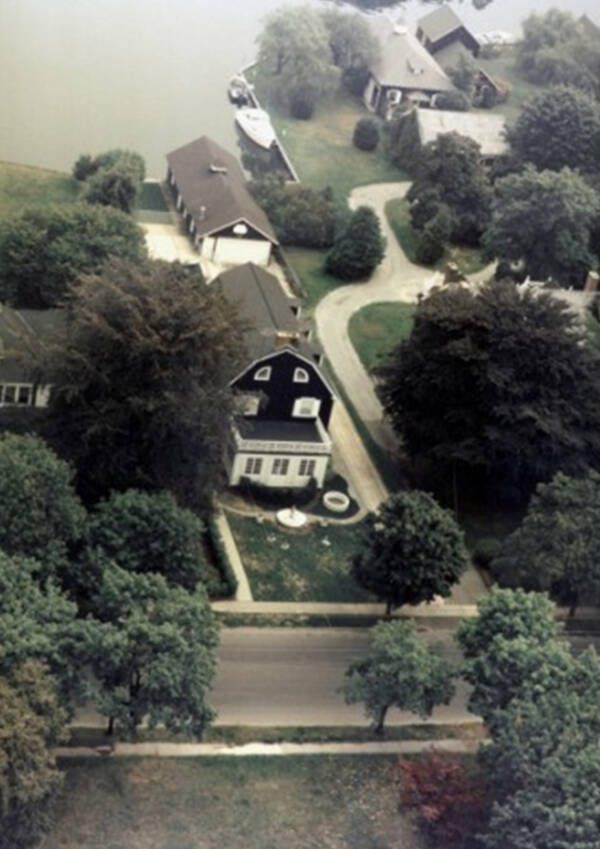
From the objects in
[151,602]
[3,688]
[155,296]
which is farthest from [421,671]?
[155,296]

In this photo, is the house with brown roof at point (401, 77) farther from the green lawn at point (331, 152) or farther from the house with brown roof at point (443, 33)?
the house with brown roof at point (443, 33)

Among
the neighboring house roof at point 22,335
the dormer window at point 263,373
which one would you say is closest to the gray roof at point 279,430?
the dormer window at point 263,373

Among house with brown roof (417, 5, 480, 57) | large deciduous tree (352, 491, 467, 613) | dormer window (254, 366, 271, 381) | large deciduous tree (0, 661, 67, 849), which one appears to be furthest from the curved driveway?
large deciduous tree (0, 661, 67, 849)

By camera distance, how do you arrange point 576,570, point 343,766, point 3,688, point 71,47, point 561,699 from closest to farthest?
point 3,688 < point 561,699 < point 343,766 < point 576,570 < point 71,47

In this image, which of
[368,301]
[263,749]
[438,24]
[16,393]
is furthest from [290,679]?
[438,24]

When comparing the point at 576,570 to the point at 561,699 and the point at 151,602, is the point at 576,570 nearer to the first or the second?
the point at 561,699

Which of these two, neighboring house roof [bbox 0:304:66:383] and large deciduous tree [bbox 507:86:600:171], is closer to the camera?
neighboring house roof [bbox 0:304:66:383]

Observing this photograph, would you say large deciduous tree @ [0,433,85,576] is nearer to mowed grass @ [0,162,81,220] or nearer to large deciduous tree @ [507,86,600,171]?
mowed grass @ [0,162,81,220]
